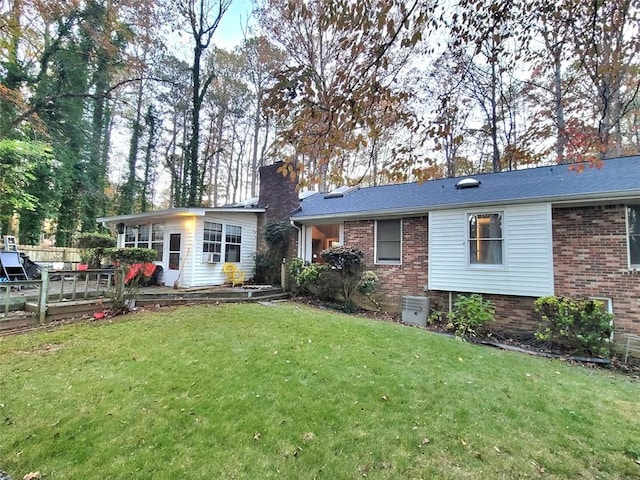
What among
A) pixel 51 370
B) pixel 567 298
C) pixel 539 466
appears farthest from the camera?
pixel 567 298

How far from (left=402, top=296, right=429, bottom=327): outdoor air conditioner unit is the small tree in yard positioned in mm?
1557

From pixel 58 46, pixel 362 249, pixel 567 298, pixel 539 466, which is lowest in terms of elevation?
pixel 539 466

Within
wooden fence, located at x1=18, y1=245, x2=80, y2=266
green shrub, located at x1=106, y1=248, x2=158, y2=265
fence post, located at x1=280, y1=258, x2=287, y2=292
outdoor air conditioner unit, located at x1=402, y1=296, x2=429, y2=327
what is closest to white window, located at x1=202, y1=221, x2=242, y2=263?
green shrub, located at x1=106, y1=248, x2=158, y2=265

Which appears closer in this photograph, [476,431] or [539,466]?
[539,466]

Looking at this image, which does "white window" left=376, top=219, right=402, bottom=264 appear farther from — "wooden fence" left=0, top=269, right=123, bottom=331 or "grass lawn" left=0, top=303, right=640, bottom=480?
"wooden fence" left=0, top=269, right=123, bottom=331

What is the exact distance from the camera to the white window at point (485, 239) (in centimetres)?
789

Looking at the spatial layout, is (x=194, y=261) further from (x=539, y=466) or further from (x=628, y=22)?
(x=628, y=22)

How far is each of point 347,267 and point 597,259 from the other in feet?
19.4

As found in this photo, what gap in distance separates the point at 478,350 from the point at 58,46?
1988cm

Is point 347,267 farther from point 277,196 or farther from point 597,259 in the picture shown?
point 597,259

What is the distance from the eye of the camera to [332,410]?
3258mm

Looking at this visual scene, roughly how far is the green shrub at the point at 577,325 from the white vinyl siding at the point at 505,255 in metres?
0.57

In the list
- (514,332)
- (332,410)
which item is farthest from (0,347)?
(514,332)

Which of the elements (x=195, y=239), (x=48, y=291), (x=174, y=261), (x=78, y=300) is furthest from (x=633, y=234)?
(x=48, y=291)
